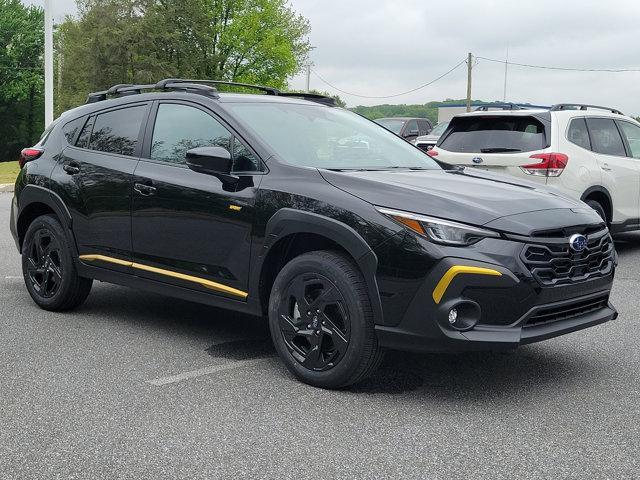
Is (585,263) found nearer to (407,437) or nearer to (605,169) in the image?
(407,437)

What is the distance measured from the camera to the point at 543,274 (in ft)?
13.8

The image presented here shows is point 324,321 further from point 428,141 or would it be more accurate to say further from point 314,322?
point 428,141

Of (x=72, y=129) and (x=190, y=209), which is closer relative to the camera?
(x=190, y=209)

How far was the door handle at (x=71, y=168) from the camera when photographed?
19.9 feet

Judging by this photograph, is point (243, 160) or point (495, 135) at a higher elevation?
point (495, 135)

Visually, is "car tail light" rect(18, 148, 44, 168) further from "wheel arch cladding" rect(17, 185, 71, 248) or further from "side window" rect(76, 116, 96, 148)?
"side window" rect(76, 116, 96, 148)

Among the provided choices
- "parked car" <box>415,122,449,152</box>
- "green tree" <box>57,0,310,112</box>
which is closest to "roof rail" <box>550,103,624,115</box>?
"parked car" <box>415,122,449,152</box>

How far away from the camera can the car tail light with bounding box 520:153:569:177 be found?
8883 millimetres

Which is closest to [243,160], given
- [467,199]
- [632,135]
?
[467,199]

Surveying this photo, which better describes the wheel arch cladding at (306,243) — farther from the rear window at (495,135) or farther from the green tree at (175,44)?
the green tree at (175,44)

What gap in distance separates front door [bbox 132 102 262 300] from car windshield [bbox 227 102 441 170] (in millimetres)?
217

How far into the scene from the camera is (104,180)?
5.78 metres

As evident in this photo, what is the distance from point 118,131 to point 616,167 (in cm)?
626

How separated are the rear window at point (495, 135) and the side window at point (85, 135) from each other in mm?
4640
